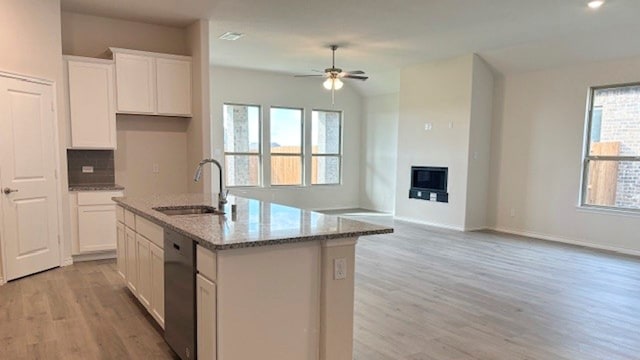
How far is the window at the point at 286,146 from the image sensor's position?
9.23 m

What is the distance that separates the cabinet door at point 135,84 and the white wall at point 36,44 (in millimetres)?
637

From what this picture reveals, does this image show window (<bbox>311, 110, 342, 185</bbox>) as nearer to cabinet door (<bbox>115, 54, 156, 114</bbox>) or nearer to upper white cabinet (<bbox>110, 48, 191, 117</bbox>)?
upper white cabinet (<bbox>110, 48, 191, 117</bbox>)

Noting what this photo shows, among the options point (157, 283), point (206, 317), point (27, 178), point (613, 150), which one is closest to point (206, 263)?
point (206, 317)

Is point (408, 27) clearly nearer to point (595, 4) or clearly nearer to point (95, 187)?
point (595, 4)

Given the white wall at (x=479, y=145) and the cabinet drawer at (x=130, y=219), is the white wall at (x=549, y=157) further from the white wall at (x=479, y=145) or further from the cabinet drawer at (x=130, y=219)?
the cabinet drawer at (x=130, y=219)

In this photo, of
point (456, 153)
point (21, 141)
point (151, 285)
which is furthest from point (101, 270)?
point (456, 153)

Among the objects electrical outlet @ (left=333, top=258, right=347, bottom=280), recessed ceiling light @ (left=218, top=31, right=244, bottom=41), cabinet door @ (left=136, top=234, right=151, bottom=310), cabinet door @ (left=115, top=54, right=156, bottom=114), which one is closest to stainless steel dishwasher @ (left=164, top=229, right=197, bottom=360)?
cabinet door @ (left=136, top=234, right=151, bottom=310)

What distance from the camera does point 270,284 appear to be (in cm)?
220

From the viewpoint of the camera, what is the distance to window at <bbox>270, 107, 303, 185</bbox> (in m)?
9.23

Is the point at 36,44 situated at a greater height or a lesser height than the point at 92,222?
greater

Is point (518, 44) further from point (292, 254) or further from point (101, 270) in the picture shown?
point (101, 270)

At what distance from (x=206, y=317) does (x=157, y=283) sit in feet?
3.05

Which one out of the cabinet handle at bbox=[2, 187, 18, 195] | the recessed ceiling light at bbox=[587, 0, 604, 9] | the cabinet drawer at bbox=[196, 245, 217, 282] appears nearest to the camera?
the cabinet drawer at bbox=[196, 245, 217, 282]

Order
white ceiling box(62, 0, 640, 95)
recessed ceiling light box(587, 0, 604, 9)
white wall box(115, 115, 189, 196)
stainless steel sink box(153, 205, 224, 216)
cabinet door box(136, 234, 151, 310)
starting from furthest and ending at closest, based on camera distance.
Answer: white wall box(115, 115, 189, 196)
white ceiling box(62, 0, 640, 95)
recessed ceiling light box(587, 0, 604, 9)
stainless steel sink box(153, 205, 224, 216)
cabinet door box(136, 234, 151, 310)
